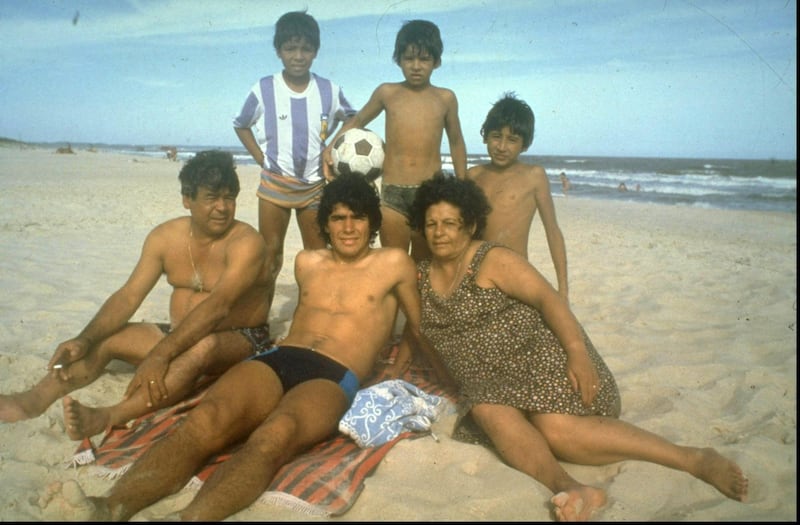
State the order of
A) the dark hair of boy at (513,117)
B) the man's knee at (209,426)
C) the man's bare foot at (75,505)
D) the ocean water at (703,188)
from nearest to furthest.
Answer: the man's bare foot at (75,505)
the man's knee at (209,426)
the dark hair of boy at (513,117)
the ocean water at (703,188)

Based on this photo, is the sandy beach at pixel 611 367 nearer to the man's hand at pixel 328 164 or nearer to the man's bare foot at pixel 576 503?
the man's bare foot at pixel 576 503

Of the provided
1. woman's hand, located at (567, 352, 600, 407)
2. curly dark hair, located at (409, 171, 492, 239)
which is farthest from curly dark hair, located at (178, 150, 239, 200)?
woman's hand, located at (567, 352, 600, 407)

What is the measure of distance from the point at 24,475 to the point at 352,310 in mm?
1883

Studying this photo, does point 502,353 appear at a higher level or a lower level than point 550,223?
lower

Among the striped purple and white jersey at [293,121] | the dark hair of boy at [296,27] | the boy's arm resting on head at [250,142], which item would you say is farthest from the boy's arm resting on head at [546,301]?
the boy's arm resting on head at [250,142]

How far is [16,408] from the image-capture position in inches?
134

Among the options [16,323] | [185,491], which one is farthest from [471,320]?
[16,323]

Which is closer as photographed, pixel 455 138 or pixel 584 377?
pixel 584 377

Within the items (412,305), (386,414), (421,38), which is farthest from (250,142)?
(386,414)

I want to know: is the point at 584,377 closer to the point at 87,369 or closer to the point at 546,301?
→ the point at 546,301

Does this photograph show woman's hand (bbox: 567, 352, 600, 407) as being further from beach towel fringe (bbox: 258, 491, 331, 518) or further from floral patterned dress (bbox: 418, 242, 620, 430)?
beach towel fringe (bbox: 258, 491, 331, 518)

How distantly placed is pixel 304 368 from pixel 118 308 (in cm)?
144

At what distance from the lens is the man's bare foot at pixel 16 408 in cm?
336

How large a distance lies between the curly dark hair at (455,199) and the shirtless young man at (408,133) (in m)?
1.09
